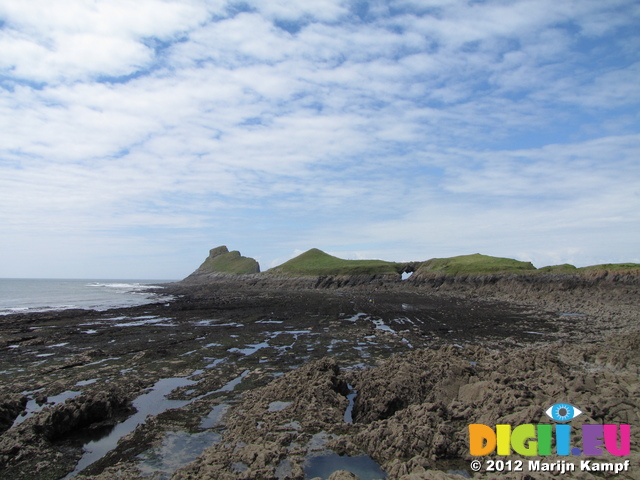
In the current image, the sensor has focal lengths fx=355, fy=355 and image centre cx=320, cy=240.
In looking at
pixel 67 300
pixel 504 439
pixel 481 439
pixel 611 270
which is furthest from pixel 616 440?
pixel 67 300

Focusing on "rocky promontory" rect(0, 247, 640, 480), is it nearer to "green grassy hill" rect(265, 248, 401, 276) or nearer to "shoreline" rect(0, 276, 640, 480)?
"shoreline" rect(0, 276, 640, 480)

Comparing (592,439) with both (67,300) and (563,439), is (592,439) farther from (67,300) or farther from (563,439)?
(67,300)

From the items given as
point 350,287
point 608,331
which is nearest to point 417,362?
point 608,331

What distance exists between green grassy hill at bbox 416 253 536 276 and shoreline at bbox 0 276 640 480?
5781cm

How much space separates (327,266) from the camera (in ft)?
457

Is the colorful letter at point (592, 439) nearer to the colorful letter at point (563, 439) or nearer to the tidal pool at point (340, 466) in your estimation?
the colorful letter at point (563, 439)

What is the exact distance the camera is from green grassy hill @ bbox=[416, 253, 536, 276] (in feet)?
284

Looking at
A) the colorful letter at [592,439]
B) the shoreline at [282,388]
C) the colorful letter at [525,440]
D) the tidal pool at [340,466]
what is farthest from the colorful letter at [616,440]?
the tidal pool at [340,466]

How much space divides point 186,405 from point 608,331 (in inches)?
1273

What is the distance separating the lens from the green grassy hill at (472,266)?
284 feet

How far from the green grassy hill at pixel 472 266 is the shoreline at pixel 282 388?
57805 millimetres

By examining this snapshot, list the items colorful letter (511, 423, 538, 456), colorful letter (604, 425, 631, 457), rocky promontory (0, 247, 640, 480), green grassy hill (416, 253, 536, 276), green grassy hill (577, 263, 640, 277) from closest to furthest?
colorful letter (604, 425, 631, 457) < colorful letter (511, 423, 538, 456) < rocky promontory (0, 247, 640, 480) < green grassy hill (577, 263, 640, 277) < green grassy hill (416, 253, 536, 276)

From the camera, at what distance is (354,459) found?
928 cm

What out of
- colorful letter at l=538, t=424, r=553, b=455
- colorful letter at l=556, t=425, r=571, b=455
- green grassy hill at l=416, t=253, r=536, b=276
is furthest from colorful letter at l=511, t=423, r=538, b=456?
green grassy hill at l=416, t=253, r=536, b=276
